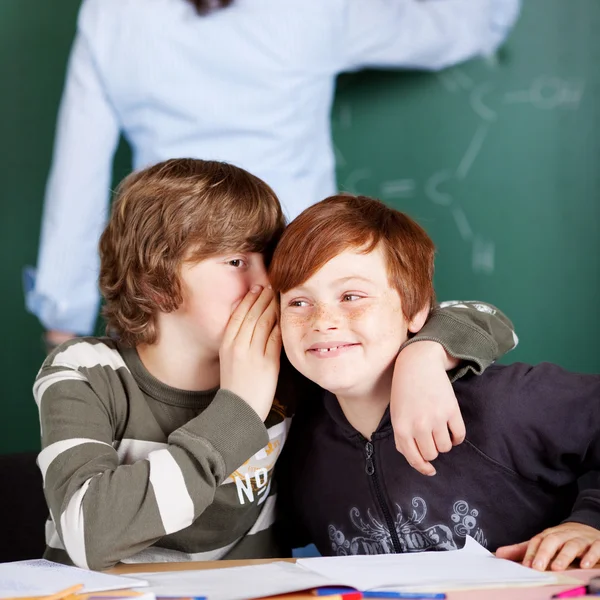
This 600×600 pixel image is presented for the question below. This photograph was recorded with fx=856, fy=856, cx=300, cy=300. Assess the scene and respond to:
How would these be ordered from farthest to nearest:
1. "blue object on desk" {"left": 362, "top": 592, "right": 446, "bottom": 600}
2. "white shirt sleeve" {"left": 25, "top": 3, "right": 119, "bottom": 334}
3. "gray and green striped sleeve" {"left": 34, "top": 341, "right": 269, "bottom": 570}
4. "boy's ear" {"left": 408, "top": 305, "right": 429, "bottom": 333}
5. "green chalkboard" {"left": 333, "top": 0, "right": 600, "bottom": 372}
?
1. "green chalkboard" {"left": 333, "top": 0, "right": 600, "bottom": 372}
2. "white shirt sleeve" {"left": 25, "top": 3, "right": 119, "bottom": 334}
3. "boy's ear" {"left": 408, "top": 305, "right": 429, "bottom": 333}
4. "gray and green striped sleeve" {"left": 34, "top": 341, "right": 269, "bottom": 570}
5. "blue object on desk" {"left": 362, "top": 592, "right": 446, "bottom": 600}

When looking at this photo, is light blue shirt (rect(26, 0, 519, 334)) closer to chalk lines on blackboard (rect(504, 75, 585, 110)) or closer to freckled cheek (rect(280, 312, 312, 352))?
chalk lines on blackboard (rect(504, 75, 585, 110))

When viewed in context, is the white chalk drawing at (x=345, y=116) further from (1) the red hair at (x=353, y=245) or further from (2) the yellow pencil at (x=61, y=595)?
(2) the yellow pencil at (x=61, y=595)

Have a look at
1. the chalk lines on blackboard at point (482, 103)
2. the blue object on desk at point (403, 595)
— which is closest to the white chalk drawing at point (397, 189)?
the chalk lines on blackboard at point (482, 103)

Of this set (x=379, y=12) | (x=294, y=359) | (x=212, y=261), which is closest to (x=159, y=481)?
(x=294, y=359)

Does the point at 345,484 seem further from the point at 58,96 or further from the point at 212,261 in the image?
the point at 58,96

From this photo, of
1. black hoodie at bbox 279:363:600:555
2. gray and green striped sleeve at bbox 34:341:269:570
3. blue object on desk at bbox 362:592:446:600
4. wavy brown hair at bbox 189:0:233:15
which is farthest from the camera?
wavy brown hair at bbox 189:0:233:15

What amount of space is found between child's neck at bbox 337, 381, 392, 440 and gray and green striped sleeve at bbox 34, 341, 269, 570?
0.17 meters

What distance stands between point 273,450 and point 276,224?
1.04 ft

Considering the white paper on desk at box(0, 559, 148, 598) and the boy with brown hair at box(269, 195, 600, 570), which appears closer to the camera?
the white paper on desk at box(0, 559, 148, 598)

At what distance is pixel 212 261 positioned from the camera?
1176mm

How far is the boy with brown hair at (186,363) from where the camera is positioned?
0.99 m

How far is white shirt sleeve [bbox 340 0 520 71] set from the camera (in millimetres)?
1899

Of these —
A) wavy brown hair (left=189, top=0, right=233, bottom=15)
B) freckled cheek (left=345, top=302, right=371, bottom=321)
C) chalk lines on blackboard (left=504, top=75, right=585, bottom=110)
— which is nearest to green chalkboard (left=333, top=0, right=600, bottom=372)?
chalk lines on blackboard (left=504, top=75, right=585, bottom=110)

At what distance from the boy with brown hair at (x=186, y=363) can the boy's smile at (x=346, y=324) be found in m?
0.05
